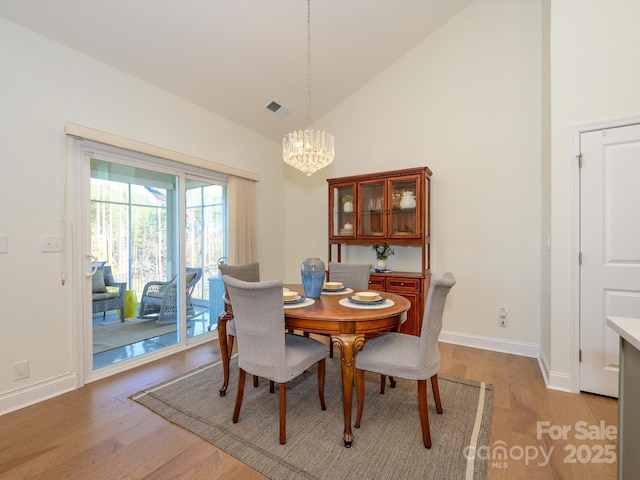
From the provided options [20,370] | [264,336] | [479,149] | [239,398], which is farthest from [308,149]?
[20,370]

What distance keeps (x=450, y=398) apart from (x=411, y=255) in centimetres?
173

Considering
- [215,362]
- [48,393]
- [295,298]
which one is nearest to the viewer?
[295,298]

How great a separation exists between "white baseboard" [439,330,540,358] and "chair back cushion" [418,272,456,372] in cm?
188

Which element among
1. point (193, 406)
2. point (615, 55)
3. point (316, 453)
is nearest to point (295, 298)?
point (316, 453)

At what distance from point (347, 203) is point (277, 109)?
57.2 inches

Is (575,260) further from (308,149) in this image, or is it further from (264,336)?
(264,336)

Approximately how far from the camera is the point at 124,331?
2943 mm

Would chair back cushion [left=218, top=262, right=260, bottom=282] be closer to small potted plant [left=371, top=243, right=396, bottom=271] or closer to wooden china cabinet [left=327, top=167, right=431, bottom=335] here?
wooden china cabinet [left=327, top=167, right=431, bottom=335]

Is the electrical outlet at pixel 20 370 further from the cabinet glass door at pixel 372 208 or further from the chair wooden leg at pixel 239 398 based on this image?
the cabinet glass door at pixel 372 208

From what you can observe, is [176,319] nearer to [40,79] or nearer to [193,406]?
[193,406]

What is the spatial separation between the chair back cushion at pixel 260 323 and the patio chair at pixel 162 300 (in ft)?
5.84

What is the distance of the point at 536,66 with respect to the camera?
9.66 ft

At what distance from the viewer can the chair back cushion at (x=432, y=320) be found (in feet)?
5.36

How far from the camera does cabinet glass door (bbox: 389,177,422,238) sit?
3266 mm
